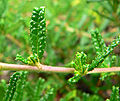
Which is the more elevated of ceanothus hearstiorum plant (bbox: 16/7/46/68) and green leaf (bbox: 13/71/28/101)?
ceanothus hearstiorum plant (bbox: 16/7/46/68)

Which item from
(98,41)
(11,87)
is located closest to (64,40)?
(98,41)

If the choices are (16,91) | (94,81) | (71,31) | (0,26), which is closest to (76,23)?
(71,31)

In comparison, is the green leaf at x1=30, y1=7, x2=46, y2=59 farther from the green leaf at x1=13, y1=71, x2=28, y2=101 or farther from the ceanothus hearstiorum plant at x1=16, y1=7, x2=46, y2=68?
the green leaf at x1=13, y1=71, x2=28, y2=101

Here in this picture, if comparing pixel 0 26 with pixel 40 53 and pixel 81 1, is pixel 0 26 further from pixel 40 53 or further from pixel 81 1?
pixel 81 1

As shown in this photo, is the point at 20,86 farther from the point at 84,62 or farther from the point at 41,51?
the point at 84,62

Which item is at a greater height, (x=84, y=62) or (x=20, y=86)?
(x=84, y=62)

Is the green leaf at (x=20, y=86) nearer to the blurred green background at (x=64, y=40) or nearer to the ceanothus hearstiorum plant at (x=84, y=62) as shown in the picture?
the ceanothus hearstiorum plant at (x=84, y=62)

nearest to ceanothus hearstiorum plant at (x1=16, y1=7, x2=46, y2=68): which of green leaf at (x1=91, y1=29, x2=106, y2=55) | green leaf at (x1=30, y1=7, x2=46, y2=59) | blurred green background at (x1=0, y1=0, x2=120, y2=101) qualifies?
green leaf at (x1=30, y1=7, x2=46, y2=59)

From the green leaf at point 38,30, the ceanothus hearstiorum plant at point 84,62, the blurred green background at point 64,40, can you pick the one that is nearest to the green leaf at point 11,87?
the green leaf at point 38,30

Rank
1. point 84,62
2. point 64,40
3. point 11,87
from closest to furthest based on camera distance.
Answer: point 84,62, point 11,87, point 64,40

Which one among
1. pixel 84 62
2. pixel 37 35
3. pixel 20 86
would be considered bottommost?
pixel 20 86
